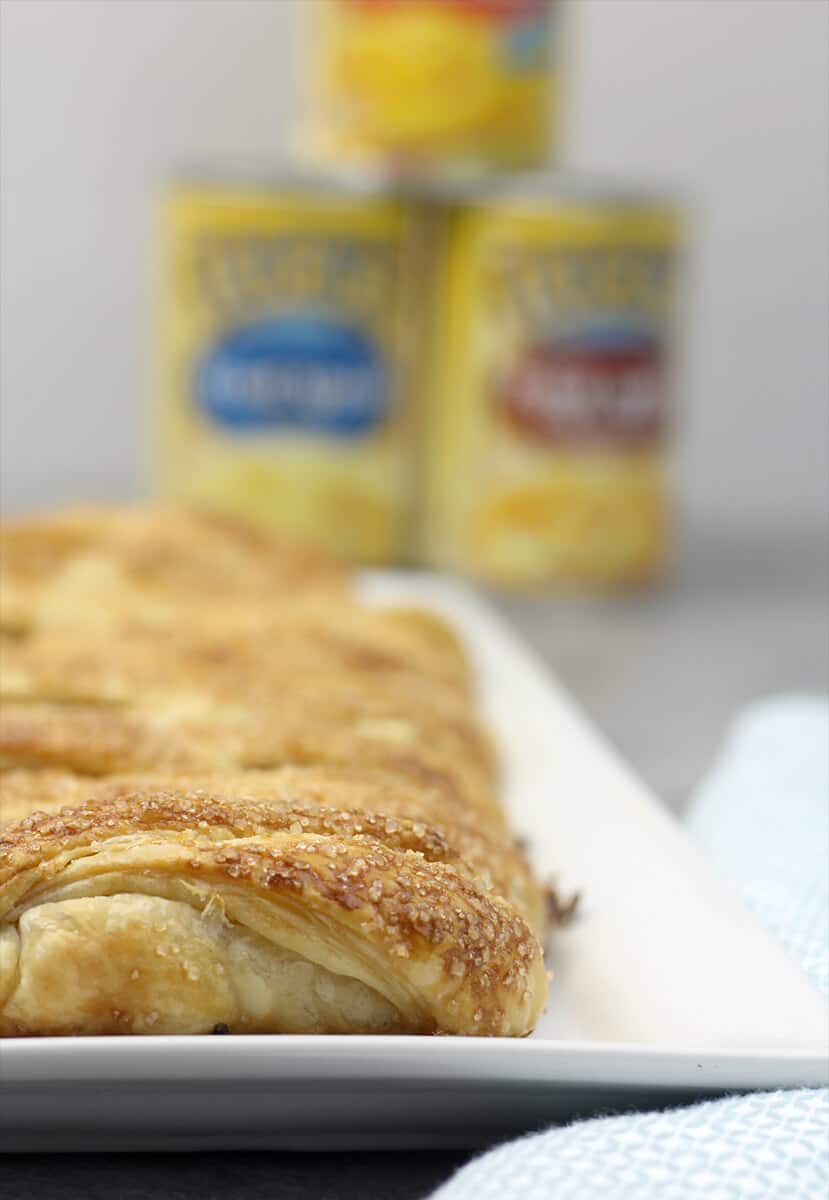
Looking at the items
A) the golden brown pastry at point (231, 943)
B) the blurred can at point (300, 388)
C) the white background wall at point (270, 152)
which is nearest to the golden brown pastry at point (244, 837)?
the golden brown pastry at point (231, 943)

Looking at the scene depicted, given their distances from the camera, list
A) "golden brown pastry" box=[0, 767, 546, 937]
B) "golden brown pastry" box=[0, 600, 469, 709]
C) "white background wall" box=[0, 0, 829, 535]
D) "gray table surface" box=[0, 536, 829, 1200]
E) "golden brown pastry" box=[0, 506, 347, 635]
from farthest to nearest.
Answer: "white background wall" box=[0, 0, 829, 535]
"golden brown pastry" box=[0, 506, 347, 635]
"golden brown pastry" box=[0, 600, 469, 709]
"golden brown pastry" box=[0, 767, 546, 937]
"gray table surface" box=[0, 536, 829, 1200]

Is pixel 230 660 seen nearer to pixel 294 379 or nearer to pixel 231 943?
pixel 231 943

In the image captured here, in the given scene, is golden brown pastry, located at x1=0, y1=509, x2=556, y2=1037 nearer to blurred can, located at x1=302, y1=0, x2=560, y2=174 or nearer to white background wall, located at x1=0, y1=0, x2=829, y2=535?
blurred can, located at x1=302, y1=0, x2=560, y2=174

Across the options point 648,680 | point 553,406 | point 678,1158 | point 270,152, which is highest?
point 270,152

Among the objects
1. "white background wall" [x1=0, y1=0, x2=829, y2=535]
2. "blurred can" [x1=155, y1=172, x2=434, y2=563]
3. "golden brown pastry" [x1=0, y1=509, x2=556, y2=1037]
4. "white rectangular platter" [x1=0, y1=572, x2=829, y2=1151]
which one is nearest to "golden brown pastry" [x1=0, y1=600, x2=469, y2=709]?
"golden brown pastry" [x1=0, y1=509, x2=556, y2=1037]

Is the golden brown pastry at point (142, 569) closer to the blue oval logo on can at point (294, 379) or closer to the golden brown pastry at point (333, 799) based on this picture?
the golden brown pastry at point (333, 799)

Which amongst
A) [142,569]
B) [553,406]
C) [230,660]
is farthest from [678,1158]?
[553,406]

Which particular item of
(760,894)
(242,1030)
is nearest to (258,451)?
(760,894)

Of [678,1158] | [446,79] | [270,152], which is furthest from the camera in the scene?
[270,152]
